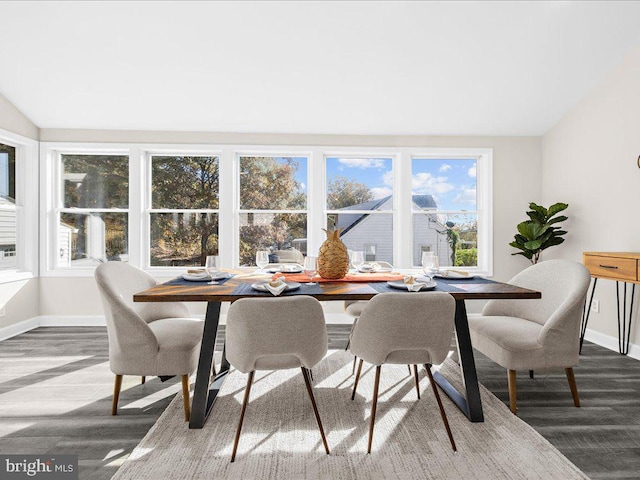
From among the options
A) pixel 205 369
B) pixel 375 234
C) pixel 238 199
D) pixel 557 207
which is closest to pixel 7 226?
pixel 238 199

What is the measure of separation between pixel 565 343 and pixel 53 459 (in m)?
2.86

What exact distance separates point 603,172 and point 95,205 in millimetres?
5589

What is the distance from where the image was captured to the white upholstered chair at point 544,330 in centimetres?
226

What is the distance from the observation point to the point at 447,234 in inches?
188

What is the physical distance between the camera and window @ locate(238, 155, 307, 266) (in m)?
4.64

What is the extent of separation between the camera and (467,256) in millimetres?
4773

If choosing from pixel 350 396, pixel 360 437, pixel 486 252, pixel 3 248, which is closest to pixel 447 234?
pixel 486 252

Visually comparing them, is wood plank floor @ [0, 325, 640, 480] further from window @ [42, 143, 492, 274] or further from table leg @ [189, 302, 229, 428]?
window @ [42, 143, 492, 274]

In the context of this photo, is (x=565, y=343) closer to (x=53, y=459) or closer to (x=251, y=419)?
(x=251, y=419)

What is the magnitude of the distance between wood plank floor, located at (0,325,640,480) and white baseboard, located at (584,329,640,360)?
0.14m

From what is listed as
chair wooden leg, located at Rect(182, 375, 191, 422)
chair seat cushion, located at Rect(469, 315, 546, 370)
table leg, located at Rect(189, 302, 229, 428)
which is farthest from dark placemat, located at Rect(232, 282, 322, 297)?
chair seat cushion, located at Rect(469, 315, 546, 370)

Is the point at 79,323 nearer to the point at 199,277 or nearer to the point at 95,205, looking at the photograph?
the point at 95,205

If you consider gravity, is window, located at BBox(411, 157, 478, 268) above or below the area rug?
above

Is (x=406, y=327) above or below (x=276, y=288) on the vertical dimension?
below
